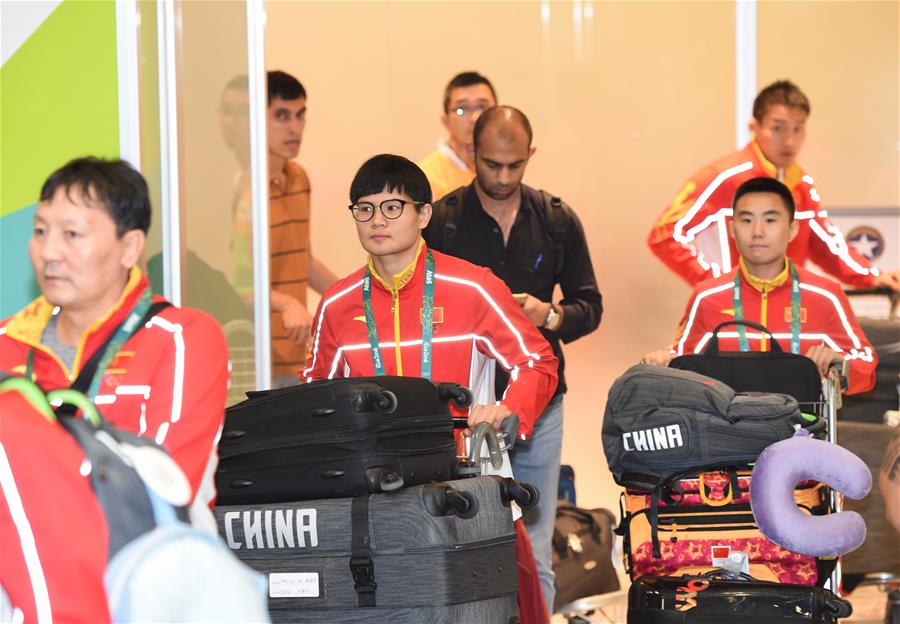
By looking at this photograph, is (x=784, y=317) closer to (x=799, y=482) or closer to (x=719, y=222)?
(x=799, y=482)

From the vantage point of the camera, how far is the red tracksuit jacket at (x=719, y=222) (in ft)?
20.2

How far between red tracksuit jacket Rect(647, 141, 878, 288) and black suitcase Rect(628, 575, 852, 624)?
2.53m

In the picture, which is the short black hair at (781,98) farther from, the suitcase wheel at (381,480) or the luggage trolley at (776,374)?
the suitcase wheel at (381,480)

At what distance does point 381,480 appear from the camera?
3.21m

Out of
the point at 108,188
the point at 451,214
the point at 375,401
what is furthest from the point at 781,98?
the point at 108,188

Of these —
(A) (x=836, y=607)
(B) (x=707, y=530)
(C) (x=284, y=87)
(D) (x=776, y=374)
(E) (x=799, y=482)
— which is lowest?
(A) (x=836, y=607)

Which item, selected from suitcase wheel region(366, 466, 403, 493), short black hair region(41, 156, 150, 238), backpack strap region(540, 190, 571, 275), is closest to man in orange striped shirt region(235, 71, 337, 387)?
backpack strap region(540, 190, 571, 275)

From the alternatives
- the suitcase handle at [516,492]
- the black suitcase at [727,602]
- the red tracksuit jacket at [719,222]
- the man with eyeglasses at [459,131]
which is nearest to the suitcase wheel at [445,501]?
the suitcase handle at [516,492]

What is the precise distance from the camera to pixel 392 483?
321 cm

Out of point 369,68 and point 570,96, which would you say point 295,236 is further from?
point 570,96

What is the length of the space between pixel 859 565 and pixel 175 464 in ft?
13.1

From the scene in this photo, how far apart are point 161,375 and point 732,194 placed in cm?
408

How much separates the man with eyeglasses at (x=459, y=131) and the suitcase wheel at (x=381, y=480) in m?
3.02

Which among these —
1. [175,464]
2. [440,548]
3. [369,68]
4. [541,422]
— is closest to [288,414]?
[440,548]
